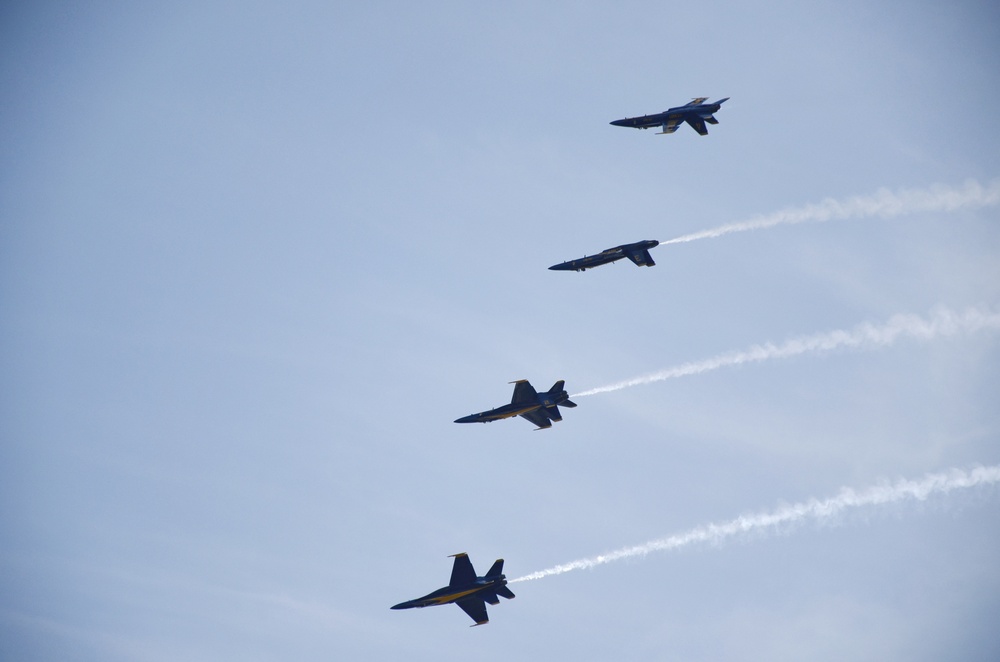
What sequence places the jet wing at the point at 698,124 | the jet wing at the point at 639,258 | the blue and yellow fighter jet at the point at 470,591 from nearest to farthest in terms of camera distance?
the blue and yellow fighter jet at the point at 470,591 < the jet wing at the point at 639,258 < the jet wing at the point at 698,124

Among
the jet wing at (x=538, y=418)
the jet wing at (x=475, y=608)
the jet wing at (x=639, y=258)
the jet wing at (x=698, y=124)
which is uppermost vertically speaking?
the jet wing at (x=698, y=124)

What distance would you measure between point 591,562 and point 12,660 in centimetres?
13323

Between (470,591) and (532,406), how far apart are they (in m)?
16.9

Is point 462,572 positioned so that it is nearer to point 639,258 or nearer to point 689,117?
point 639,258

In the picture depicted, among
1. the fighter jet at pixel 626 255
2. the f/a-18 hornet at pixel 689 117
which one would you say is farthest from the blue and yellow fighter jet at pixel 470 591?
the f/a-18 hornet at pixel 689 117

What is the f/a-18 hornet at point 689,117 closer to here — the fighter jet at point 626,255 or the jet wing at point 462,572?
the fighter jet at point 626,255

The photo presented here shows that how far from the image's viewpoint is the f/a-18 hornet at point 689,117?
91812mm

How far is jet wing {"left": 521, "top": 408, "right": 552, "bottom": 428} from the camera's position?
3199 inches

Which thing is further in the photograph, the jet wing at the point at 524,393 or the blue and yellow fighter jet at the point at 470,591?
the jet wing at the point at 524,393

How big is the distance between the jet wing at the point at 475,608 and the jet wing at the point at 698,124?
52097mm

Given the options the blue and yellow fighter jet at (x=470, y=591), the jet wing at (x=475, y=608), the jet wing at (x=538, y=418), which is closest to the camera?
the blue and yellow fighter jet at (x=470, y=591)

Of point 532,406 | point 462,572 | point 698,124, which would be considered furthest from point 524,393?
point 698,124

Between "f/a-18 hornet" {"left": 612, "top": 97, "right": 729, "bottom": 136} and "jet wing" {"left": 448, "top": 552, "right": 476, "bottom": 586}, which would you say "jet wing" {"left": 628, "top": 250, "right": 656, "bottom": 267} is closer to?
"f/a-18 hornet" {"left": 612, "top": 97, "right": 729, "bottom": 136}

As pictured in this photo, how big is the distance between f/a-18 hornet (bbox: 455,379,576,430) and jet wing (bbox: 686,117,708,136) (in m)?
32.7
